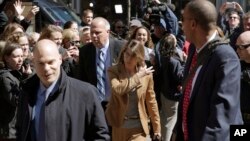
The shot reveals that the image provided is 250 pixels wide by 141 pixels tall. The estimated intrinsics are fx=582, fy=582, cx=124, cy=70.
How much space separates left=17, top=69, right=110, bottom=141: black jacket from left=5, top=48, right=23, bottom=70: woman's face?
7.09ft

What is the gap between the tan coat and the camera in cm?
651

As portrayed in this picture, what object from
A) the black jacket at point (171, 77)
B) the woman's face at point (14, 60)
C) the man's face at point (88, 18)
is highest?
the man's face at point (88, 18)

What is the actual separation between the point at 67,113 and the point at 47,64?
0.40m

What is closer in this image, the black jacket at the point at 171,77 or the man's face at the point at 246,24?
the man's face at the point at 246,24

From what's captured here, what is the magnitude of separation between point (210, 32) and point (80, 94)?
1046 millimetres

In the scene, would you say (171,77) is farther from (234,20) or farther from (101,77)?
(234,20)

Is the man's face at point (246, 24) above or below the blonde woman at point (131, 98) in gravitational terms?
above

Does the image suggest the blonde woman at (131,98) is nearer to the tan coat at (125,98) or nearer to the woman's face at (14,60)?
the tan coat at (125,98)

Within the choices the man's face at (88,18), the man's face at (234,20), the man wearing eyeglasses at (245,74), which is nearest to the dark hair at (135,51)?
the man wearing eyeglasses at (245,74)

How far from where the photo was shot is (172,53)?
848cm

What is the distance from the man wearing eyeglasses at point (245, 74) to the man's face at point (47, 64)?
2019mm

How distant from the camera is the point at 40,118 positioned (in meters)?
4.12

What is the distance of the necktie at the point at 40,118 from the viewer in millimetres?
4098

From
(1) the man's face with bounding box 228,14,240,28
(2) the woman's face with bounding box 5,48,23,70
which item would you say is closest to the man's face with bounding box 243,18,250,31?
(1) the man's face with bounding box 228,14,240,28
